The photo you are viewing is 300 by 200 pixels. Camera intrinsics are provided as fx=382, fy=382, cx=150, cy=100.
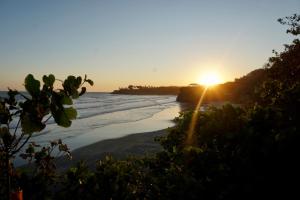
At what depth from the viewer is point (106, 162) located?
510 cm

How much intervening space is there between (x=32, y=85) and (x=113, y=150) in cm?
1773

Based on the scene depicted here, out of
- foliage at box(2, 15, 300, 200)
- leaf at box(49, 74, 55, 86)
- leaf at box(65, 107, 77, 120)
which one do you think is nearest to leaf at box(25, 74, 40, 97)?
leaf at box(49, 74, 55, 86)

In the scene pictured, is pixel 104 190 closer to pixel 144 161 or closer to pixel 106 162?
pixel 106 162

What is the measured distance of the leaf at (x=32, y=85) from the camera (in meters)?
2.21

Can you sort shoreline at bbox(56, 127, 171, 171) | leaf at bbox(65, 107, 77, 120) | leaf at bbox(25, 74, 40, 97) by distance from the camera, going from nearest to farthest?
leaf at bbox(25, 74, 40, 97), leaf at bbox(65, 107, 77, 120), shoreline at bbox(56, 127, 171, 171)

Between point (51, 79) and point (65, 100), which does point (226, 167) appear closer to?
point (65, 100)

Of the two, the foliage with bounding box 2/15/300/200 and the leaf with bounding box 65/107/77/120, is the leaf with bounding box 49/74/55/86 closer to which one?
the leaf with bounding box 65/107/77/120

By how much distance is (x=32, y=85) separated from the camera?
225 centimetres

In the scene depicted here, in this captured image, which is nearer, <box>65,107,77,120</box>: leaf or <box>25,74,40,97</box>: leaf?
<box>25,74,40,97</box>: leaf

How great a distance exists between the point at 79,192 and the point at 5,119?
6.72 feet

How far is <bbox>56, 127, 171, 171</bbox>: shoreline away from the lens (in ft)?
55.0

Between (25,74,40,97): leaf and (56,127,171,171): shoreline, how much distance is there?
43.5ft

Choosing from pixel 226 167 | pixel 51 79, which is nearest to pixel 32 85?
pixel 51 79

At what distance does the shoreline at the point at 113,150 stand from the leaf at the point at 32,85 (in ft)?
43.5
